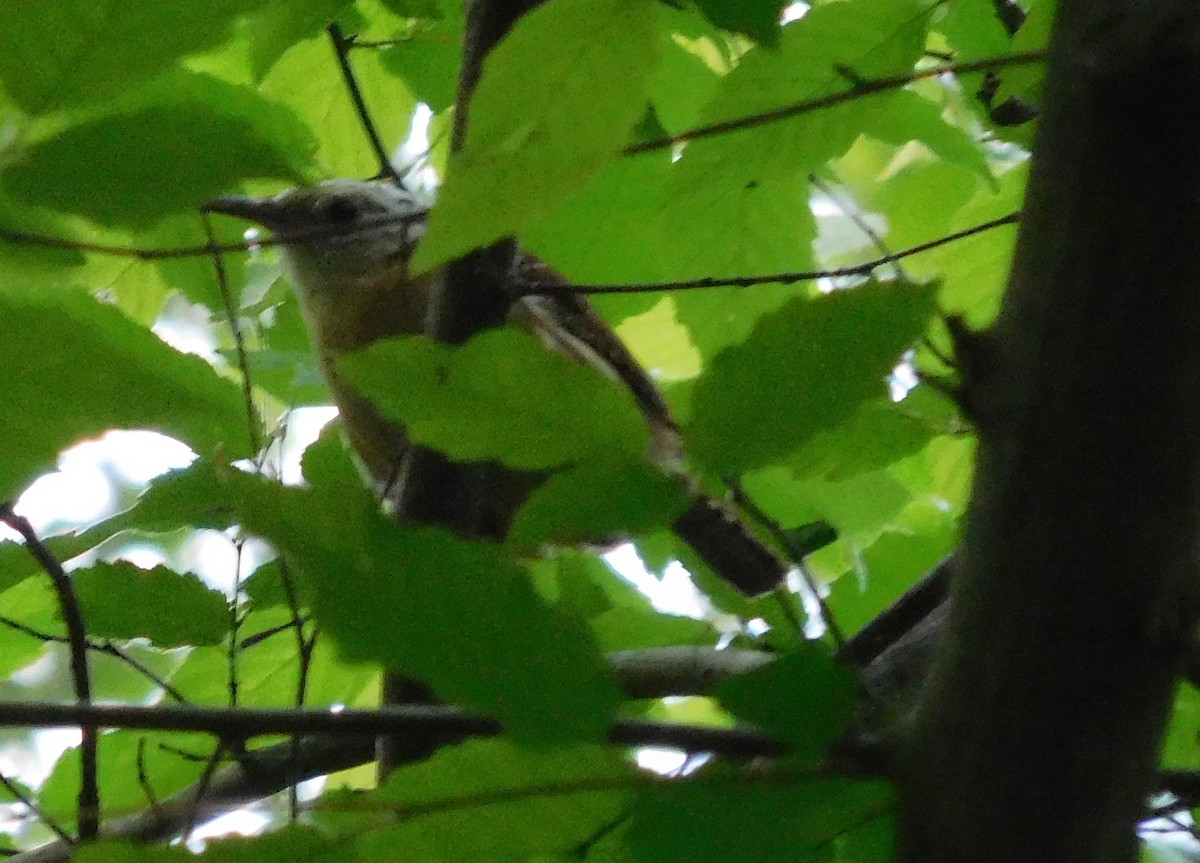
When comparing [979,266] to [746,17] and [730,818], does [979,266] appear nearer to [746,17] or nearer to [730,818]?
[746,17]

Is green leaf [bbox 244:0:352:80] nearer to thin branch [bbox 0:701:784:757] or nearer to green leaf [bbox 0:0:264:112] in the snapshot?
green leaf [bbox 0:0:264:112]

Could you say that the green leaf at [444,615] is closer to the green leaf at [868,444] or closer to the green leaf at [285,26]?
the green leaf at [868,444]

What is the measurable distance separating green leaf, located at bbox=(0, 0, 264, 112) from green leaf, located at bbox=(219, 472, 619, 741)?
26 centimetres

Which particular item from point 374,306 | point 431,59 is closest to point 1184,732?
point 431,59

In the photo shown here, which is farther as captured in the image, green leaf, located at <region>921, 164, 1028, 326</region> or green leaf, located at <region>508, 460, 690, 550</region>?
green leaf, located at <region>921, 164, 1028, 326</region>

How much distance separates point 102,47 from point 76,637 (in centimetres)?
49

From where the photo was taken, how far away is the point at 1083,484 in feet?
1.64

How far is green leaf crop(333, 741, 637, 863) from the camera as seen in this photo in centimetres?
57

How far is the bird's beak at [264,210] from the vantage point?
1.96 metres

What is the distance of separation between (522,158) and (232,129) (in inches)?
10.1

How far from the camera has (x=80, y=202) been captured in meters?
0.65

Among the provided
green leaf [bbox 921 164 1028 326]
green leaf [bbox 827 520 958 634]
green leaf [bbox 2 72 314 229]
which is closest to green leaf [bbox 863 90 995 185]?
green leaf [bbox 921 164 1028 326]

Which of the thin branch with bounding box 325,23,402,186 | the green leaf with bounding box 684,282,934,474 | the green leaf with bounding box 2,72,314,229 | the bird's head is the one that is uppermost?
the bird's head

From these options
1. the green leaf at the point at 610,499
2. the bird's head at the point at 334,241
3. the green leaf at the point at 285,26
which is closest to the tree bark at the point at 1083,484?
the green leaf at the point at 610,499
